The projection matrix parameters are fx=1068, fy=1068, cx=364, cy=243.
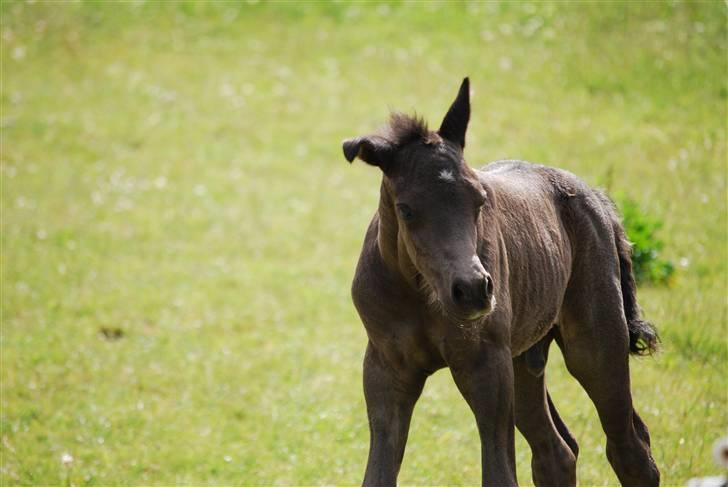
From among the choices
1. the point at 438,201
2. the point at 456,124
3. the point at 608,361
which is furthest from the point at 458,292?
the point at 608,361

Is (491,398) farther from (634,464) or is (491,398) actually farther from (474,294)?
(634,464)

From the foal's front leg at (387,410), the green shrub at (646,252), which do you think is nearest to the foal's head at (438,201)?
the foal's front leg at (387,410)

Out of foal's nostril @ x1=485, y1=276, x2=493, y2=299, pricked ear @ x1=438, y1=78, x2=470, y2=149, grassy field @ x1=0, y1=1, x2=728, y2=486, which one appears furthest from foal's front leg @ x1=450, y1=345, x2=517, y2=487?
grassy field @ x1=0, y1=1, x2=728, y2=486

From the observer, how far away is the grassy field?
859 cm

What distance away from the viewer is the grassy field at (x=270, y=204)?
8.59 metres

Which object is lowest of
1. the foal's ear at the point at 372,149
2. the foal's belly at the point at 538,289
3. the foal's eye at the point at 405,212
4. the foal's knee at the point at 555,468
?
the foal's knee at the point at 555,468

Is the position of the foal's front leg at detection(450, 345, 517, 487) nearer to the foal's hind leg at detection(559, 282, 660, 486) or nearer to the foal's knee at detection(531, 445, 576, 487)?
the foal's hind leg at detection(559, 282, 660, 486)

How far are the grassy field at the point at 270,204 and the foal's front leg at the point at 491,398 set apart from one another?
2255mm

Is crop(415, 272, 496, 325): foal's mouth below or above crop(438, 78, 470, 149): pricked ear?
below

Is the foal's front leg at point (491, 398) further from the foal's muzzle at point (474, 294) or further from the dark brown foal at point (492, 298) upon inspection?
the foal's muzzle at point (474, 294)

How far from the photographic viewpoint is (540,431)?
236 inches

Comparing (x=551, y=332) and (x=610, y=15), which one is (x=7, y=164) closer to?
(x=610, y=15)

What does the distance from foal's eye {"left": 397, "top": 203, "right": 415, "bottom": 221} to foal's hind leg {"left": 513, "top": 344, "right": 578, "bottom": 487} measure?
1.75m

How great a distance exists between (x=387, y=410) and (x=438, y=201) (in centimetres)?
115
